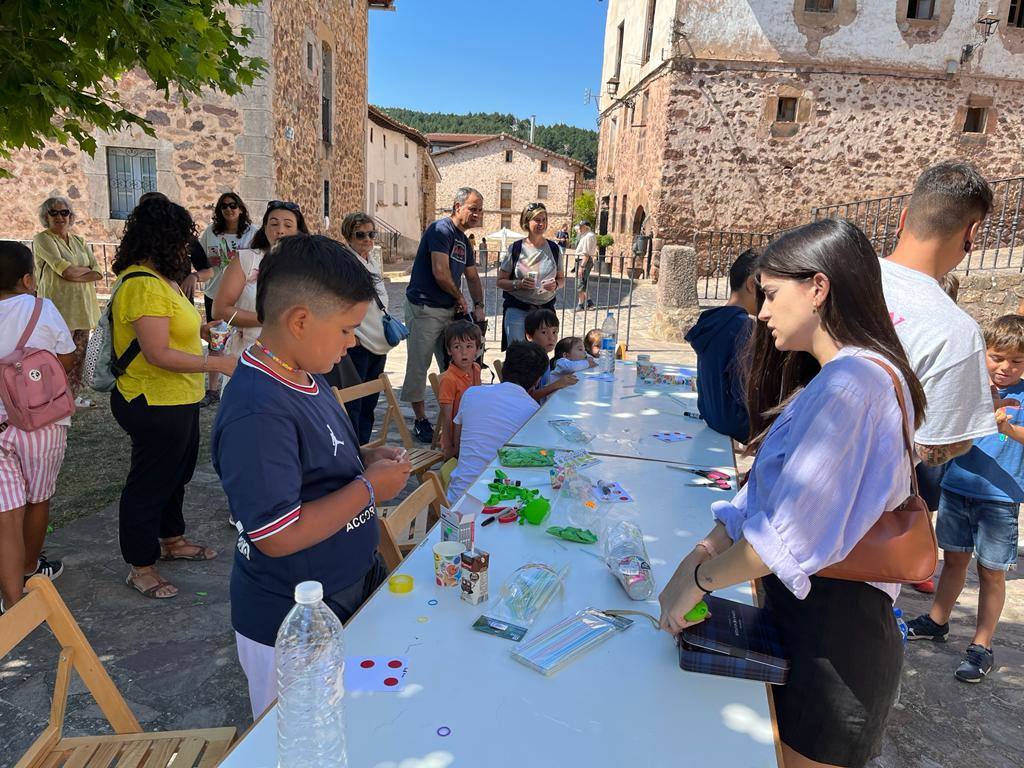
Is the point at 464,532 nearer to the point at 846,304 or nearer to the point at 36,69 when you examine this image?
the point at 846,304

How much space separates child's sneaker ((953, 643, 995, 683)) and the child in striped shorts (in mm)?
4093

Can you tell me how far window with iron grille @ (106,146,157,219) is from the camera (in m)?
11.3

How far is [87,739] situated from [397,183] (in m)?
28.7

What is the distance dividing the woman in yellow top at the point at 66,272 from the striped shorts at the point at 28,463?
9.39 ft

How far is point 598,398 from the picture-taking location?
4.31 meters

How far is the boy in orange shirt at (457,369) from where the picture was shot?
4211 mm

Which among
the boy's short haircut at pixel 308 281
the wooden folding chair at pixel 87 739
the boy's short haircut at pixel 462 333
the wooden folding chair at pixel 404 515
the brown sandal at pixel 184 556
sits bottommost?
the brown sandal at pixel 184 556

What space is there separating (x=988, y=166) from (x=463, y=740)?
61.5 feet

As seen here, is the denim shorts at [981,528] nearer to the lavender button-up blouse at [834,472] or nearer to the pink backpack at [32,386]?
the lavender button-up blouse at [834,472]

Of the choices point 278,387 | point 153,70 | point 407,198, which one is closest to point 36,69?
point 153,70

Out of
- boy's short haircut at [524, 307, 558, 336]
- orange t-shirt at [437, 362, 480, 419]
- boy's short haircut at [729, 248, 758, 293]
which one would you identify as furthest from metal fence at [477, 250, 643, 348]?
boy's short haircut at [729, 248, 758, 293]

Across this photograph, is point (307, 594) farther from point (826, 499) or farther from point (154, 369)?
point (154, 369)

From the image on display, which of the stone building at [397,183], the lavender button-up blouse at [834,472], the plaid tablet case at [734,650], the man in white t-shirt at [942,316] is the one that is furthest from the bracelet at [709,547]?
the stone building at [397,183]

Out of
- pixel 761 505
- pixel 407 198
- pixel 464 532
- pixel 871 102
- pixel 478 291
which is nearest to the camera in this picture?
pixel 761 505
